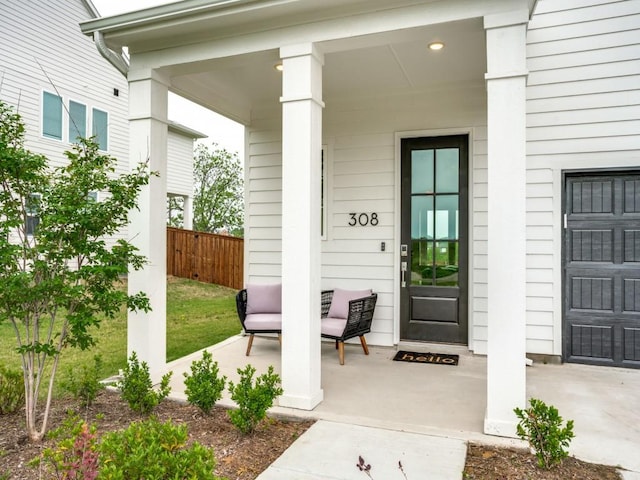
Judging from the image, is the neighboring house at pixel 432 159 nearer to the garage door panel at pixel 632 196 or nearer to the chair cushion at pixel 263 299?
the garage door panel at pixel 632 196

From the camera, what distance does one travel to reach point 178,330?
250 inches

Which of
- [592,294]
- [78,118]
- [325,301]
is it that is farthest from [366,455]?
[78,118]

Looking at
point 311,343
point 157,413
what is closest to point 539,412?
point 311,343

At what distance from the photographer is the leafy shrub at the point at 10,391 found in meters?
3.02

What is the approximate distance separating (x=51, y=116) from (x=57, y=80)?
847 millimetres

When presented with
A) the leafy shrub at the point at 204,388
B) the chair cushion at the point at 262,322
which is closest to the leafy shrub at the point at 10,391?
the leafy shrub at the point at 204,388

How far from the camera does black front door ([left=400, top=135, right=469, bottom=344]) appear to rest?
4.77 meters

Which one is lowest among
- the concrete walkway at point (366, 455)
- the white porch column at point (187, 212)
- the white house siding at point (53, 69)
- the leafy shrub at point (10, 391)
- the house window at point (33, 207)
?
the concrete walkway at point (366, 455)

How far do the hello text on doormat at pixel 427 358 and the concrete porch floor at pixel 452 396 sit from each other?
0.08m

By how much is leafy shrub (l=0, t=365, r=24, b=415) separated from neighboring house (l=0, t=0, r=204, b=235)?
636cm

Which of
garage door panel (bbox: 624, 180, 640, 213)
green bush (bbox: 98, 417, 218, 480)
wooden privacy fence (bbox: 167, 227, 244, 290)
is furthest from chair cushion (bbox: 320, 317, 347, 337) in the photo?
wooden privacy fence (bbox: 167, 227, 244, 290)

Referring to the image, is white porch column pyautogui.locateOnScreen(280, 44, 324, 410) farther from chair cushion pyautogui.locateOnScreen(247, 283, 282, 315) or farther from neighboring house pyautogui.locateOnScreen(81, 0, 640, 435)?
chair cushion pyautogui.locateOnScreen(247, 283, 282, 315)

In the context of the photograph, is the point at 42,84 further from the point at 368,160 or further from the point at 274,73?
the point at 368,160

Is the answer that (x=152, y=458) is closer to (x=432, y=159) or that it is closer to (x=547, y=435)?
(x=547, y=435)
